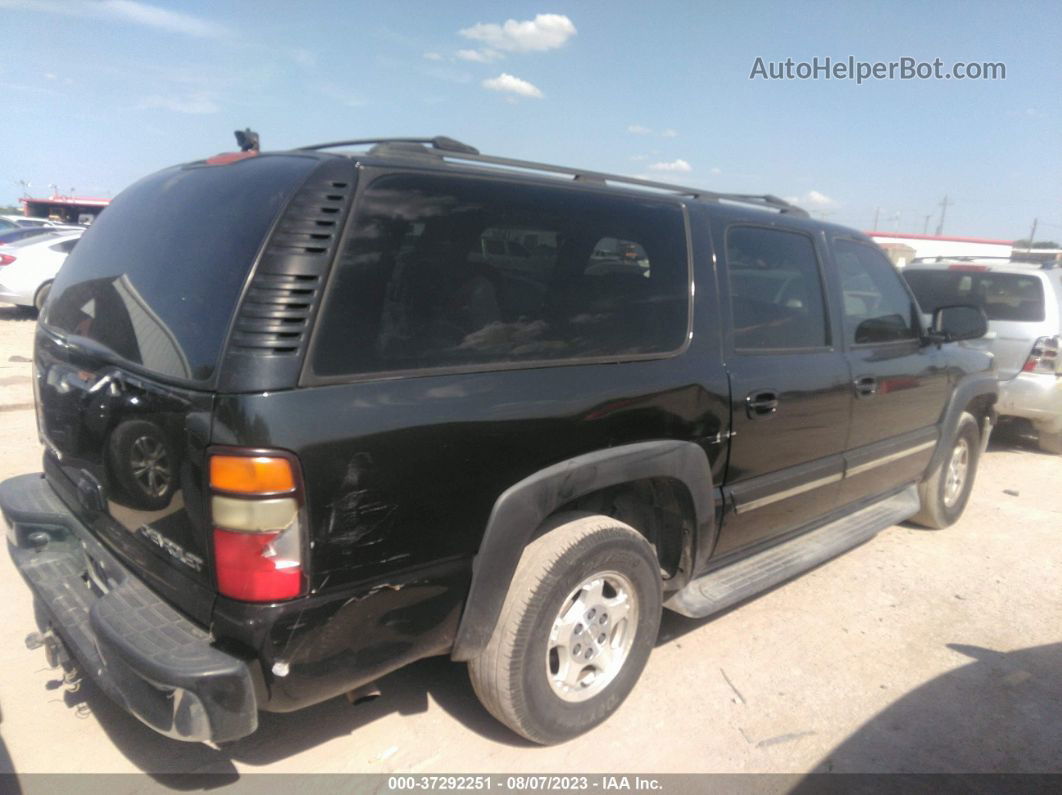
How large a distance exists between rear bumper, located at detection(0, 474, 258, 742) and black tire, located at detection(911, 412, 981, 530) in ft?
14.4

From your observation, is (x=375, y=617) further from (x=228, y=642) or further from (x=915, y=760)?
(x=915, y=760)

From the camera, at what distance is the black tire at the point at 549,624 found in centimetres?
241

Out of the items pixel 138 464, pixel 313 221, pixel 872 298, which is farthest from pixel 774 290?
pixel 138 464

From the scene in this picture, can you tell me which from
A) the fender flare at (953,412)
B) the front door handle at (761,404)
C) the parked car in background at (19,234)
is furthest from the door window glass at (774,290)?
the parked car in background at (19,234)

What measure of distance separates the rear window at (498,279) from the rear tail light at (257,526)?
11.6 inches

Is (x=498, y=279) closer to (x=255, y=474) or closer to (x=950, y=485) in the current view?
(x=255, y=474)

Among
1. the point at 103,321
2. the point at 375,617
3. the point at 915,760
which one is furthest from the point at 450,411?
the point at 915,760

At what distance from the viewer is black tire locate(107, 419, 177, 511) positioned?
2045 mm

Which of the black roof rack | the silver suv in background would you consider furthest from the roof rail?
the silver suv in background

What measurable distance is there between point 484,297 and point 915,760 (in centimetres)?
227

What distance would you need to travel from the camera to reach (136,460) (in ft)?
7.06

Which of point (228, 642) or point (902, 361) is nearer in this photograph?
point (228, 642)

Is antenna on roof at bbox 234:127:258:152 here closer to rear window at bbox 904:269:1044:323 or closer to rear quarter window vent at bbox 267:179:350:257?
rear quarter window vent at bbox 267:179:350:257

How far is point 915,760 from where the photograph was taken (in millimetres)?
2742
